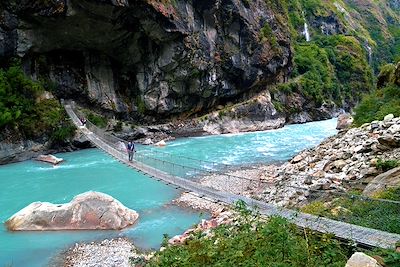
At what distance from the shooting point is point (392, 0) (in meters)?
110

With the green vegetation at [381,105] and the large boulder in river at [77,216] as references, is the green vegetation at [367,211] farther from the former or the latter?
the green vegetation at [381,105]

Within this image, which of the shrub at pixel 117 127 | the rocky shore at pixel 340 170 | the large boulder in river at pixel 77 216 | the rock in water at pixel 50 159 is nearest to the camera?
the rocky shore at pixel 340 170

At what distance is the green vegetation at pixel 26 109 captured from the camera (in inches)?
787

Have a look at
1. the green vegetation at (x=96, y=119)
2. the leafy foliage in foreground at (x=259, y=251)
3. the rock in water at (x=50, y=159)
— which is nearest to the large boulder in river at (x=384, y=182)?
the leafy foliage in foreground at (x=259, y=251)

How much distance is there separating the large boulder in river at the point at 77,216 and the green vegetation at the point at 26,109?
1132 centimetres

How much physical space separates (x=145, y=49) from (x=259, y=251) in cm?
2366

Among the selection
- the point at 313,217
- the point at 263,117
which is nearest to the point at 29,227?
the point at 313,217

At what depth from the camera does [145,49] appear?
86.5 feet

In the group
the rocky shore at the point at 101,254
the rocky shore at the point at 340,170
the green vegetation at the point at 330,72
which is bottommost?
the rocky shore at the point at 101,254

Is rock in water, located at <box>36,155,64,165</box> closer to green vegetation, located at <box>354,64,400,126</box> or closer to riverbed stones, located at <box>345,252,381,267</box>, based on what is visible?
green vegetation, located at <box>354,64,400,126</box>

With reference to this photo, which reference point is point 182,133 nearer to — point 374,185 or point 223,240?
point 374,185

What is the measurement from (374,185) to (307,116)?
110ft

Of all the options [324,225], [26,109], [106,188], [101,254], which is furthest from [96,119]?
[324,225]

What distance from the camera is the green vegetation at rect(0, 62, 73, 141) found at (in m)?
20.0
